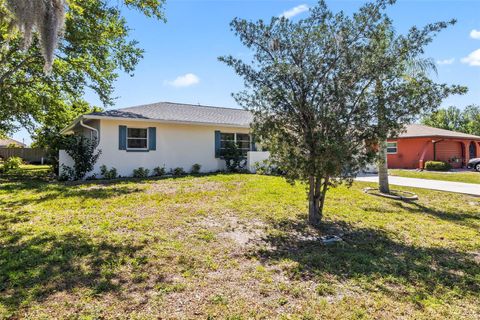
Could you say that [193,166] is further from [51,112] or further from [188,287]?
[188,287]

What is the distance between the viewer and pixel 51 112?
630 inches

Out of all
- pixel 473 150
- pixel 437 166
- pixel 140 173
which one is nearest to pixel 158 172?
pixel 140 173

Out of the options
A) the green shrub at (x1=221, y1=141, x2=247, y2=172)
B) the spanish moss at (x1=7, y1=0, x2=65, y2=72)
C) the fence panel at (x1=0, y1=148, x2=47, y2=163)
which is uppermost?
the spanish moss at (x1=7, y1=0, x2=65, y2=72)

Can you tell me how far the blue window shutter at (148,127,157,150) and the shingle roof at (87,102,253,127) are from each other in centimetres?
61

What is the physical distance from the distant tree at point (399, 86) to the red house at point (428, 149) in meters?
16.2

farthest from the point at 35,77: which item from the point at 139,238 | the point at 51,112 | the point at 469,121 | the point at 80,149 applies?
the point at 469,121

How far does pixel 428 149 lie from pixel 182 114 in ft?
54.2

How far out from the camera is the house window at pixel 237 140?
15.6 metres

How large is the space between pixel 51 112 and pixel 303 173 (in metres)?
15.5

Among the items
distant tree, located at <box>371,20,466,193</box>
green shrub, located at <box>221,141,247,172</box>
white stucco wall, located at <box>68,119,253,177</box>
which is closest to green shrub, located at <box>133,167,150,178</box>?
white stucco wall, located at <box>68,119,253,177</box>

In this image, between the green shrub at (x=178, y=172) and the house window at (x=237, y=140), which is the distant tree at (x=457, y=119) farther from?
the green shrub at (x=178, y=172)

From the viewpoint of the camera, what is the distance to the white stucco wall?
41.9 ft

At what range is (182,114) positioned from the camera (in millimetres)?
15336

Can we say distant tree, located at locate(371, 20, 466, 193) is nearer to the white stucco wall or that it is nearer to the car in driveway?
the white stucco wall
